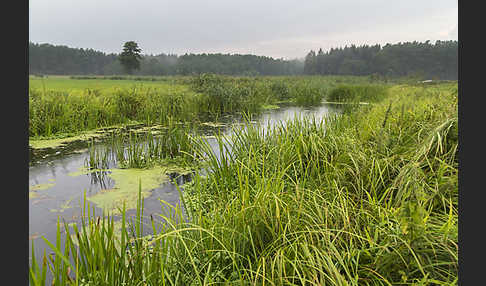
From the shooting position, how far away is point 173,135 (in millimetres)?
5270

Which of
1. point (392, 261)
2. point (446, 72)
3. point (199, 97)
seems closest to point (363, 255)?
point (392, 261)

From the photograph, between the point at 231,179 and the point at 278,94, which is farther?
the point at 278,94

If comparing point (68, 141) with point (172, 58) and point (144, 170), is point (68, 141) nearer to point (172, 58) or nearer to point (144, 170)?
point (144, 170)

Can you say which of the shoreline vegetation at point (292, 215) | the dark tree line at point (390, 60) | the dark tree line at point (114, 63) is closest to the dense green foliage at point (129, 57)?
the dark tree line at point (114, 63)

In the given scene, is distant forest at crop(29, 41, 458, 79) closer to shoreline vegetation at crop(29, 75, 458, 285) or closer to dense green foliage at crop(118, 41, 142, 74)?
dense green foliage at crop(118, 41, 142, 74)

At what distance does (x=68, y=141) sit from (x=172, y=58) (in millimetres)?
61327

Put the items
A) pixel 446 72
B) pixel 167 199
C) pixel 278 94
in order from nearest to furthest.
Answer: pixel 167 199 → pixel 278 94 → pixel 446 72

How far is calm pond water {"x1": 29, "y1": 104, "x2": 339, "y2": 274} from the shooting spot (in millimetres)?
2846

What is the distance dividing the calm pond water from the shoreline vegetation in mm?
181

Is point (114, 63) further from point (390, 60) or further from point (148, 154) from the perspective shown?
point (148, 154)

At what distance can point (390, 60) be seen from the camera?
49.1m

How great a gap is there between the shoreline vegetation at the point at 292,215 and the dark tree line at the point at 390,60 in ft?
121

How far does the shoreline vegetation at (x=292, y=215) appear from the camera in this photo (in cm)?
150

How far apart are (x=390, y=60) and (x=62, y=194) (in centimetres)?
5667
